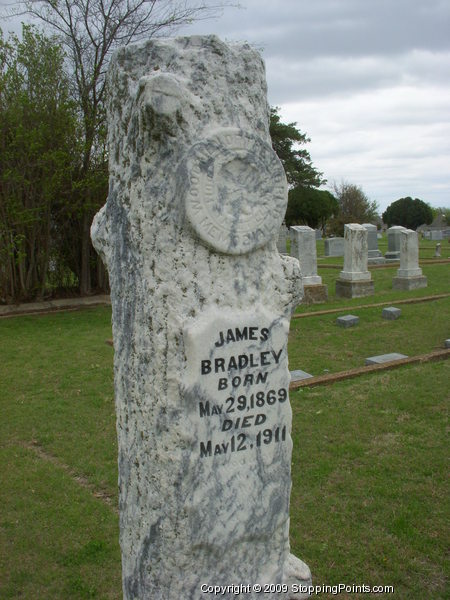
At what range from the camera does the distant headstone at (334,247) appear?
28766mm

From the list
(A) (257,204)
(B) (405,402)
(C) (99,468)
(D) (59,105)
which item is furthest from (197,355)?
(D) (59,105)

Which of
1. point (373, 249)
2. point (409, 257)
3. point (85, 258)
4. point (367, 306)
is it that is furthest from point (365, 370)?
point (373, 249)

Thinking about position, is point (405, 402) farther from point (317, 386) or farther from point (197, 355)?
point (197, 355)

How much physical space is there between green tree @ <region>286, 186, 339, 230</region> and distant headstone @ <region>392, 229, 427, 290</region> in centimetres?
2264

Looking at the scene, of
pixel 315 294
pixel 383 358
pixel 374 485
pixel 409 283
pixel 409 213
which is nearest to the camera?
pixel 374 485

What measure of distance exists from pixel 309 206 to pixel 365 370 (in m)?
33.7

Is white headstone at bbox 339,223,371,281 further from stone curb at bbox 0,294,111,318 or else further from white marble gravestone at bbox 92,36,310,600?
white marble gravestone at bbox 92,36,310,600

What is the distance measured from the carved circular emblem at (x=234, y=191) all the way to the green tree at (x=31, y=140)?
11521 millimetres

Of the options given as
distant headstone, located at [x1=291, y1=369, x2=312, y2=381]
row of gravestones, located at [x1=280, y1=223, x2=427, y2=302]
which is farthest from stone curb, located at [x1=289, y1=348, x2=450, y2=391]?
row of gravestones, located at [x1=280, y1=223, x2=427, y2=302]

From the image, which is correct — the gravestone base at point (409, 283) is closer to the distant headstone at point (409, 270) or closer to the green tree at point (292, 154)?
the distant headstone at point (409, 270)

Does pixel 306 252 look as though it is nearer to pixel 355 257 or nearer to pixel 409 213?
pixel 355 257

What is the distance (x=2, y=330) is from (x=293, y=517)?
9.68m

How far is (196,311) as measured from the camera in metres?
2.83

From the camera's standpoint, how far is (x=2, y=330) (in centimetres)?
1270
